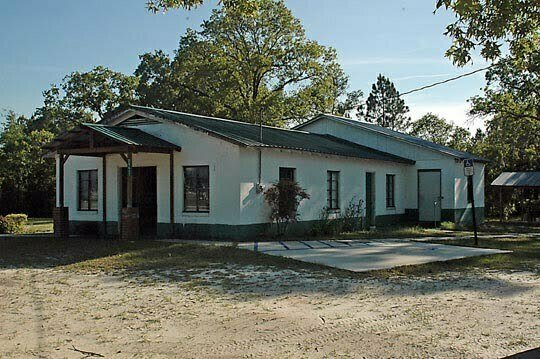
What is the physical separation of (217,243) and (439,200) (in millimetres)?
12367

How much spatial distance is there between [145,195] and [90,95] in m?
25.9

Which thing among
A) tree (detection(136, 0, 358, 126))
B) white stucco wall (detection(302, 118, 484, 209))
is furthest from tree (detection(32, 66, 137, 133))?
white stucco wall (detection(302, 118, 484, 209))

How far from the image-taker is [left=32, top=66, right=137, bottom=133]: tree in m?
41.8

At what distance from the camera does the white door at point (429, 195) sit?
939 inches

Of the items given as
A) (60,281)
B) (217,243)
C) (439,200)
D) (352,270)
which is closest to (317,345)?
(352,270)

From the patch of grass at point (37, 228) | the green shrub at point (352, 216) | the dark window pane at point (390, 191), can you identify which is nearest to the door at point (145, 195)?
the patch of grass at point (37, 228)

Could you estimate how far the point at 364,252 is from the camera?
13.6 meters

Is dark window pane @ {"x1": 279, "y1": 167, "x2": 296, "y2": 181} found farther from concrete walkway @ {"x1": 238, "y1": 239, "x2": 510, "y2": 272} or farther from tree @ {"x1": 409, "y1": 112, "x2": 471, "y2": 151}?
tree @ {"x1": 409, "y1": 112, "x2": 471, "y2": 151}

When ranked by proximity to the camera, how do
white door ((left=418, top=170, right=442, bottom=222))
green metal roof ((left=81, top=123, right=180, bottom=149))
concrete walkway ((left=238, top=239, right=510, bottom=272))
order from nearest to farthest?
concrete walkway ((left=238, top=239, right=510, bottom=272)), green metal roof ((left=81, top=123, right=180, bottom=149)), white door ((left=418, top=170, right=442, bottom=222))

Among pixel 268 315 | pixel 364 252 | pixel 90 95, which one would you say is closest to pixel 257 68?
pixel 90 95

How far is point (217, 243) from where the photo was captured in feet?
49.0

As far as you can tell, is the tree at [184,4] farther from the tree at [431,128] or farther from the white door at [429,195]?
the tree at [431,128]

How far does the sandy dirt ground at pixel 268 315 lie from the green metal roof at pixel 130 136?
5.84m

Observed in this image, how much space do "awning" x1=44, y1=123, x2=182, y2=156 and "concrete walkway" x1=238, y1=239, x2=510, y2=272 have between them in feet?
12.8
